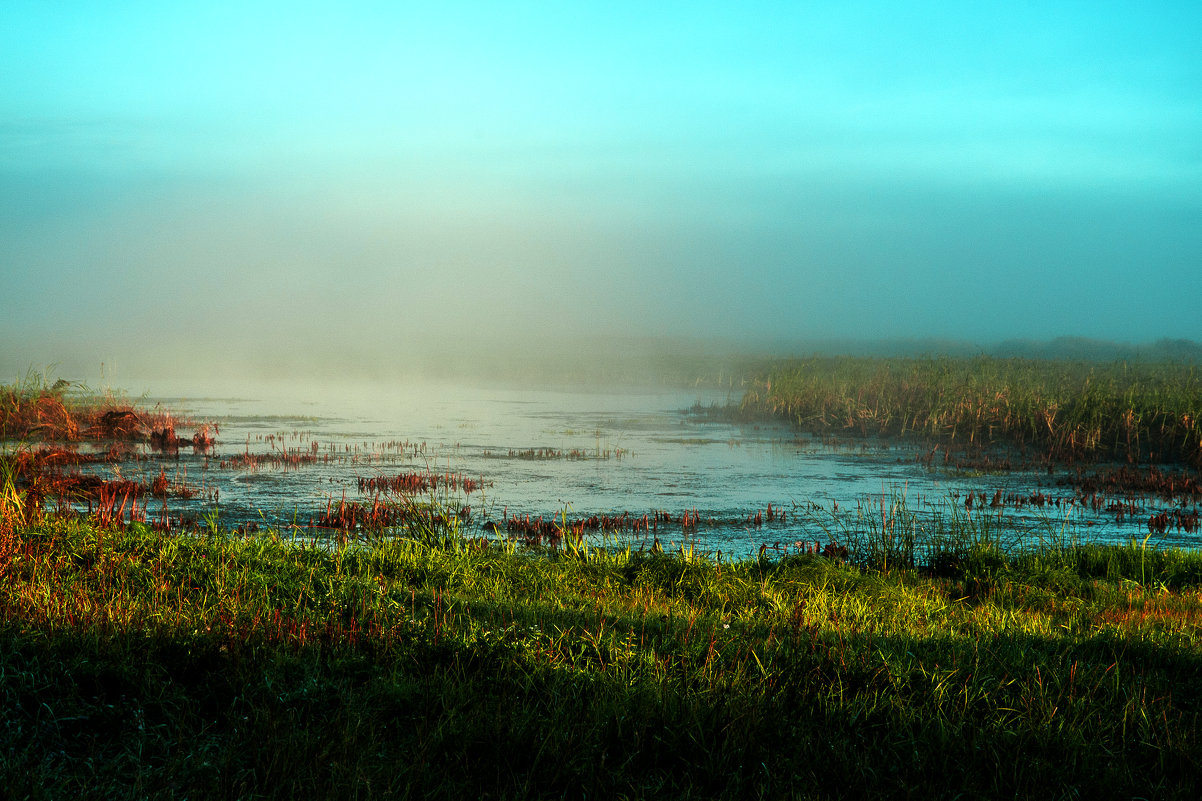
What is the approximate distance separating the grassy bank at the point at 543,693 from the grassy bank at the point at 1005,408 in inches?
506

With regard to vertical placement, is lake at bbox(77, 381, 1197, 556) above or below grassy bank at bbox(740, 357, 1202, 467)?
below

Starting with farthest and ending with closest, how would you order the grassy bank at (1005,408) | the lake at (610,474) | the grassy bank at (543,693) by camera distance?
the grassy bank at (1005,408) → the lake at (610,474) → the grassy bank at (543,693)

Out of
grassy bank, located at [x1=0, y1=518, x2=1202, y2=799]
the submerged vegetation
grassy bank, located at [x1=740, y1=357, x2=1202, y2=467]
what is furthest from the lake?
grassy bank, located at [x1=0, y1=518, x2=1202, y2=799]

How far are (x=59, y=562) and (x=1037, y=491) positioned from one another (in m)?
12.6

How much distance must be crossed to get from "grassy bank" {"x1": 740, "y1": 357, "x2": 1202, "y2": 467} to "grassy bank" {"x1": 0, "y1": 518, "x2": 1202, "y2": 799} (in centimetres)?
1285

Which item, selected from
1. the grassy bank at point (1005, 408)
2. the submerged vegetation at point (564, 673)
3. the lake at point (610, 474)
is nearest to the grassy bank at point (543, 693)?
the submerged vegetation at point (564, 673)

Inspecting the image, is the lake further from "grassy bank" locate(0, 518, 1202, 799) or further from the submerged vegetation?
"grassy bank" locate(0, 518, 1202, 799)

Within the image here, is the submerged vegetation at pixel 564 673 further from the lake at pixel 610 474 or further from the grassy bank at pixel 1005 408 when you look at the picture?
the grassy bank at pixel 1005 408

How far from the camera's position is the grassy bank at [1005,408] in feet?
59.1

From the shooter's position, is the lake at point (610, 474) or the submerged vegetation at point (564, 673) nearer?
the submerged vegetation at point (564, 673)

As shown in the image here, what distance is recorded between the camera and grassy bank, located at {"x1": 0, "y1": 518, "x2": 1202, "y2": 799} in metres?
3.72

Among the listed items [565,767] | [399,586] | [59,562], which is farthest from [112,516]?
[565,767]

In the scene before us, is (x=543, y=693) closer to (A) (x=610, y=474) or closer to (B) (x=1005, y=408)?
(A) (x=610, y=474)

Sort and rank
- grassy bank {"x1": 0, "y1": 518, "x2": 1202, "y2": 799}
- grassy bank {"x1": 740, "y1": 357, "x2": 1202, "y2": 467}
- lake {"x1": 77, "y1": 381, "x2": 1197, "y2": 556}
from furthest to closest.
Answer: grassy bank {"x1": 740, "y1": 357, "x2": 1202, "y2": 467}
lake {"x1": 77, "y1": 381, "x2": 1197, "y2": 556}
grassy bank {"x1": 0, "y1": 518, "x2": 1202, "y2": 799}
